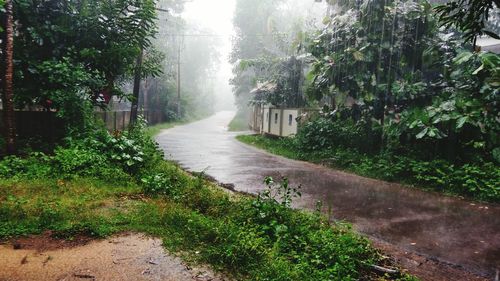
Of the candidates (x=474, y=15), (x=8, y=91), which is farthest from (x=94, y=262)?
(x=8, y=91)

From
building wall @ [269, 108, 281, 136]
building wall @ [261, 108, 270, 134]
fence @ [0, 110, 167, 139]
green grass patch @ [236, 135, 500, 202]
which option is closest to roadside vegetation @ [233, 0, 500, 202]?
green grass patch @ [236, 135, 500, 202]

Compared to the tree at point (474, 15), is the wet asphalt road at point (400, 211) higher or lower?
lower

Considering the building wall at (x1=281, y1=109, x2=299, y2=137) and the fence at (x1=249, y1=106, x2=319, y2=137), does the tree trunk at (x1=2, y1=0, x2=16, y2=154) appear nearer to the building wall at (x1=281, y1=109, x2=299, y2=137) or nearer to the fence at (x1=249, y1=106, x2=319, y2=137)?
the fence at (x1=249, y1=106, x2=319, y2=137)

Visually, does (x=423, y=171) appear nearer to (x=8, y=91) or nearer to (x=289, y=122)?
(x=8, y=91)

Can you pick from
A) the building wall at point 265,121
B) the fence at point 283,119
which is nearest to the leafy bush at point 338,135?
the fence at point 283,119

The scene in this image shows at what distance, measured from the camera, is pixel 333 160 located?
1240 centimetres

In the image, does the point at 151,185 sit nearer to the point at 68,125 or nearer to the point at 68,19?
the point at 68,125

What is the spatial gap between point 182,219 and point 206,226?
553 mm

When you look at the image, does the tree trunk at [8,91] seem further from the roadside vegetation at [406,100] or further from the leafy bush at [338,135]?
the leafy bush at [338,135]

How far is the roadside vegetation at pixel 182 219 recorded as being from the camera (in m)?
4.30

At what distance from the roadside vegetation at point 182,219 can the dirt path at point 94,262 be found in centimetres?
23

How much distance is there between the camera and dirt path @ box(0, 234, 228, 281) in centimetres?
Answer: 386

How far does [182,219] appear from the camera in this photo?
5.39 metres

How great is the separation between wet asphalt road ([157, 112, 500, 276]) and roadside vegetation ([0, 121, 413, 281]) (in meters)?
0.94
